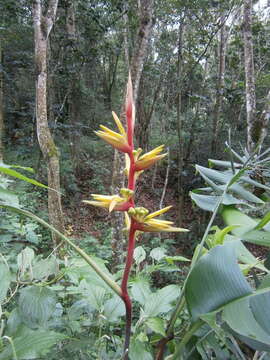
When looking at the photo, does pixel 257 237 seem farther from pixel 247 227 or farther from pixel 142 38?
pixel 142 38

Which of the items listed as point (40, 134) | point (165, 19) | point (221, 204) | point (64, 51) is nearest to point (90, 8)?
point (64, 51)

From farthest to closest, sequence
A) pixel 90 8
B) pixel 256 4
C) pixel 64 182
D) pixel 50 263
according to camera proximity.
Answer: pixel 256 4
pixel 64 182
pixel 90 8
pixel 50 263

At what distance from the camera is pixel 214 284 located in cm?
52

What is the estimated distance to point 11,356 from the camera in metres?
0.50

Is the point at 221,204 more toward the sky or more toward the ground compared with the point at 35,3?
more toward the ground

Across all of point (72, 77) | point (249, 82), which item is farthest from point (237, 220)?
point (72, 77)

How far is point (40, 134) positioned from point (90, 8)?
3.30 meters

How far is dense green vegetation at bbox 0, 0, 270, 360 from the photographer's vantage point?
1.80ft

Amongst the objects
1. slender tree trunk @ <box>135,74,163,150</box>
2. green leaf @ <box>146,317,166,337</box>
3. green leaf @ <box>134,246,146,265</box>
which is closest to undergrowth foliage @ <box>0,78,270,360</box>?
green leaf @ <box>146,317,166,337</box>

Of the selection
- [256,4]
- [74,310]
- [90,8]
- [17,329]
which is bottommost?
[74,310]

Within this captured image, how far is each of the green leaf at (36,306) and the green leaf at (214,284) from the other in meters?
0.29

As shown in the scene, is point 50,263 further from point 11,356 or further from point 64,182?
point 64,182

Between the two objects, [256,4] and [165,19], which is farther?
[256,4]

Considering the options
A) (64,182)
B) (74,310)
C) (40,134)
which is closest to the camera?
(74,310)
